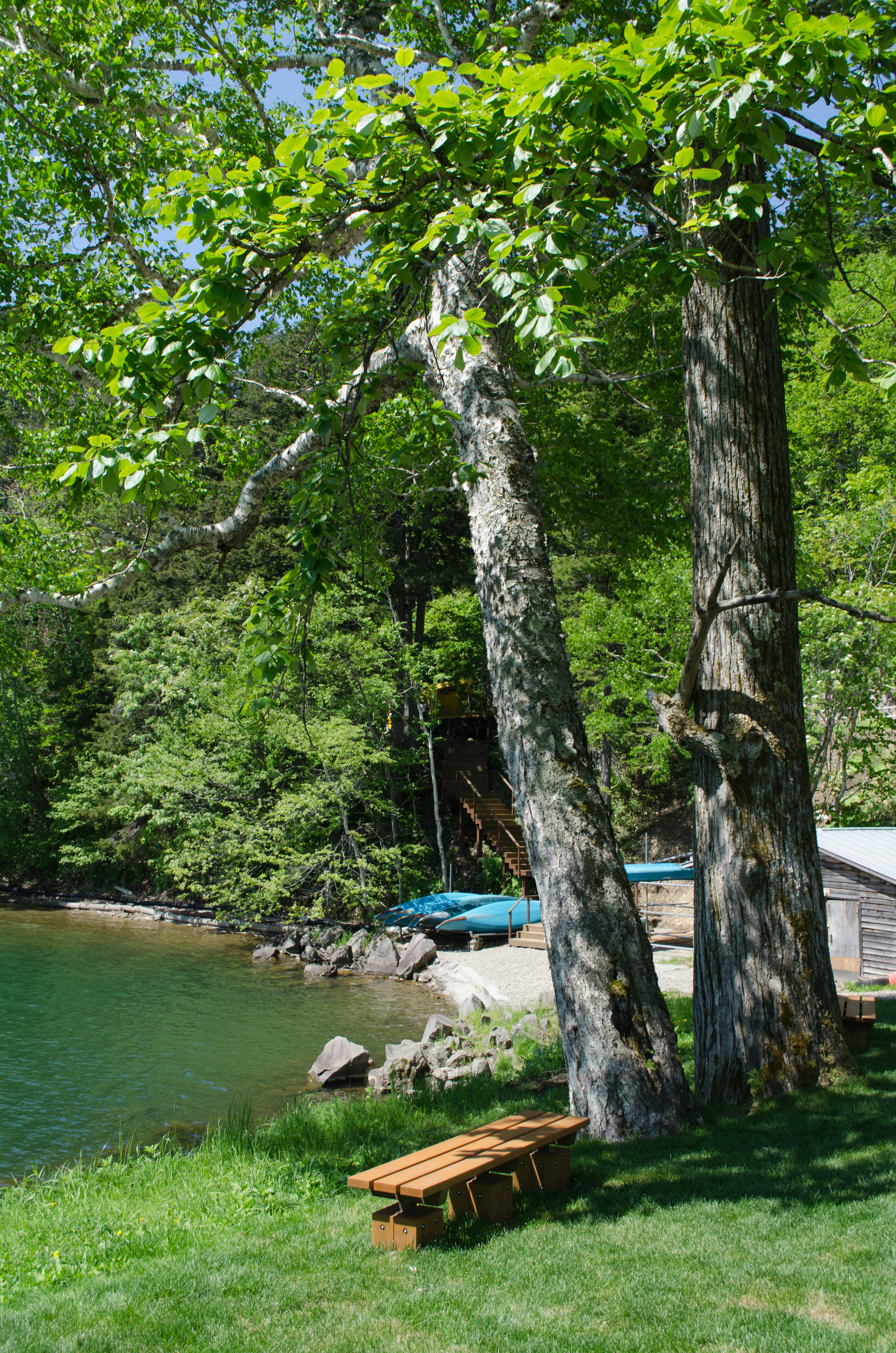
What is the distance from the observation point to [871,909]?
14.1 metres

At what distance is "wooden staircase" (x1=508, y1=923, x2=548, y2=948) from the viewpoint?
64.1 feet

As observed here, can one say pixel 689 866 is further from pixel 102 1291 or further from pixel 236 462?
pixel 102 1291

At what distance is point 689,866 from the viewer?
20.4 meters

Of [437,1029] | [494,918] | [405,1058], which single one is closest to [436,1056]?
[405,1058]

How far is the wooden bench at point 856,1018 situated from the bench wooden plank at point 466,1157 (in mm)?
2796

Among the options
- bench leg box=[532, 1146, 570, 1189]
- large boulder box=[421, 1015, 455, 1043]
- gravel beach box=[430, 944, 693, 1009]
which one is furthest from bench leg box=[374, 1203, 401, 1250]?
gravel beach box=[430, 944, 693, 1009]

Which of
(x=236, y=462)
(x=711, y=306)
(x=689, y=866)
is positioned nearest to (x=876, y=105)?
(x=711, y=306)

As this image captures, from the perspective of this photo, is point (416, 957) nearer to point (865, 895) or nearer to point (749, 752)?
point (865, 895)

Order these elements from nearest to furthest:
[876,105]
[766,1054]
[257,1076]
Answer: [876,105] → [766,1054] → [257,1076]

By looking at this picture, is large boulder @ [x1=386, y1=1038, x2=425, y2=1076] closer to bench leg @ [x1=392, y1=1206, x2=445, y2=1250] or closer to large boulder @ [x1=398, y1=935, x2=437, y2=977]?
bench leg @ [x1=392, y1=1206, x2=445, y2=1250]

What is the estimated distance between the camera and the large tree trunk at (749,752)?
18.2 ft

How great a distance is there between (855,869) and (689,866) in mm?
6708

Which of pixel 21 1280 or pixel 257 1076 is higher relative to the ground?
pixel 21 1280

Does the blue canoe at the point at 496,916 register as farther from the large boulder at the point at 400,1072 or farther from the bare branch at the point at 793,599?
the bare branch at the point at 793,599
